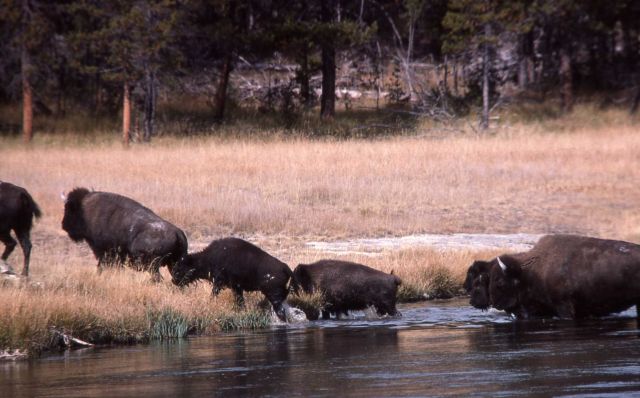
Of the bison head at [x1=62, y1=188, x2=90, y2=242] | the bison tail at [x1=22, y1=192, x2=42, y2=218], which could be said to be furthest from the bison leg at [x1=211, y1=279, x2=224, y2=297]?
the bison tail at [x1=22, y1=192, x2=42, y2=218]

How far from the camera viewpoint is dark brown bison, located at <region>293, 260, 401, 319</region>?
15375 millimetres

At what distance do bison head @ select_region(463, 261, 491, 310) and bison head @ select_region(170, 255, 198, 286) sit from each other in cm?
409

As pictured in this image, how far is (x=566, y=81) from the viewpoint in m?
50.5

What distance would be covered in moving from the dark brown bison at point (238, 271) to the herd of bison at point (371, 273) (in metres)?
0.01

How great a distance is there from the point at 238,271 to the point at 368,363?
412 cm

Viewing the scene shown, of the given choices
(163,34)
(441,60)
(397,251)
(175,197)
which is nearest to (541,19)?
(441,60)

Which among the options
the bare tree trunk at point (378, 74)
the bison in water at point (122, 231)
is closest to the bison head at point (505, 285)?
the bison in water at point (122, 231)

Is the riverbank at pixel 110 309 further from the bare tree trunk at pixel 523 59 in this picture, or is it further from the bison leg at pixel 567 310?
the bare tree trunk at pixel 523 59

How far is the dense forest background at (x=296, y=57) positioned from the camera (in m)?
43.7

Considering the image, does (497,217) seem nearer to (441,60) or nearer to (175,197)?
(175,197)

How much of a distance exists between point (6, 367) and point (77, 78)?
44.0 metres

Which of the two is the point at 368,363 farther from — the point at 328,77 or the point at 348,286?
the point at 328,77

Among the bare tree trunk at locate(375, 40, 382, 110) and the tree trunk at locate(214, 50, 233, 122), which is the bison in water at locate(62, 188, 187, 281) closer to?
the tree trunk at locate(214, 50, 233, 122)

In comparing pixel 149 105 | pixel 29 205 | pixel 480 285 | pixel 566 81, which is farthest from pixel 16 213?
pixel 566 81
